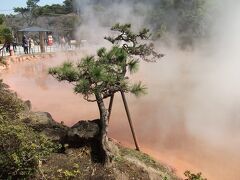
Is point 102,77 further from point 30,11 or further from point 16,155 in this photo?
point 30,11

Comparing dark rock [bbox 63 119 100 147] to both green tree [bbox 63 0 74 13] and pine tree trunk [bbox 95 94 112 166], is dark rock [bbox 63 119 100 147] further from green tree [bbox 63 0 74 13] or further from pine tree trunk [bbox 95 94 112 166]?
green tree [bbox 63 0 74 13]

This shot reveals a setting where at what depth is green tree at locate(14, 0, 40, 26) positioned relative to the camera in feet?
153

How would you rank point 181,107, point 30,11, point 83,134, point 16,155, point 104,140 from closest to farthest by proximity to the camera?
point 16,155, point 104,140, point 83,134, point 181,107, point 30,11

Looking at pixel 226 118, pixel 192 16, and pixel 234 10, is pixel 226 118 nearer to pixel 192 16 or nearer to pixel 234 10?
pixel 234 10

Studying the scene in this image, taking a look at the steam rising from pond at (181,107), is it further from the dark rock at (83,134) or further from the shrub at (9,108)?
the shrub at (9,108)

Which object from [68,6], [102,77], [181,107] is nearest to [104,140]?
[102,77]

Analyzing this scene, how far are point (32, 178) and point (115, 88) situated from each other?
1722 millimetres

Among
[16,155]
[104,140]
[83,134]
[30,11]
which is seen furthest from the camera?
[30,11]

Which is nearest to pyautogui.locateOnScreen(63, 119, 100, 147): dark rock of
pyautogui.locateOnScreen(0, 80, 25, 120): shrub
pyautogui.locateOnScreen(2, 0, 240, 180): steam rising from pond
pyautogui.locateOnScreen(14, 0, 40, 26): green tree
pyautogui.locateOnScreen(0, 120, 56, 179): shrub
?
pyautogui.locateOnScreen(0, 120, 56, 179): shrub

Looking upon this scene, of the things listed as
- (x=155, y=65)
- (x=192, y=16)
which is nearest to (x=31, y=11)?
(x=192, y=16)

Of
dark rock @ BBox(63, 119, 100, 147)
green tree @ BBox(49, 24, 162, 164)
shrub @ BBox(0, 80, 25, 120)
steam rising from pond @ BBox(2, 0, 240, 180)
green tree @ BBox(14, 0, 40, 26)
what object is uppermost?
green tree @ BBox(49, 24, 162, 164)

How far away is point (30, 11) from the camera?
48000mm

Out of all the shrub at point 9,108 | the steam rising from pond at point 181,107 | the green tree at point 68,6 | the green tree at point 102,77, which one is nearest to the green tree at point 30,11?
the green tree at point 68,6

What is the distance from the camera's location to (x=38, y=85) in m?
16.3
